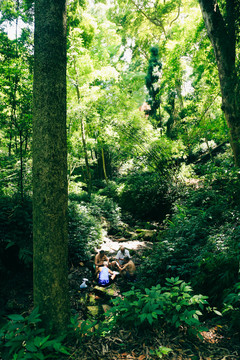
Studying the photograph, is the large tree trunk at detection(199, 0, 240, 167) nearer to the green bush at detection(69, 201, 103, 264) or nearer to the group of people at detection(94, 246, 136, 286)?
the group of people at detection(94, 246, 136, 286)

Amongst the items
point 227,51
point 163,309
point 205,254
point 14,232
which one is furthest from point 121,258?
point 227,51

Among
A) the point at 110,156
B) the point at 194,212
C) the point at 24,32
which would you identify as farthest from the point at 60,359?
the point at 110,156

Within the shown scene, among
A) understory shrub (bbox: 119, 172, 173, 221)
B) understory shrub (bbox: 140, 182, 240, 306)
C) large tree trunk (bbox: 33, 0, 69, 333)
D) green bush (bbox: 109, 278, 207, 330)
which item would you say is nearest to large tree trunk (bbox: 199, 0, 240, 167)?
understory shrub (bbox: 140, 182, 240, 306)

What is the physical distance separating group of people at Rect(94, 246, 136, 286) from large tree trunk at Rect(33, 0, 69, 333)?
126 inches

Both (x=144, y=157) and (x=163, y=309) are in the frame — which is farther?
(x=144, y=157)

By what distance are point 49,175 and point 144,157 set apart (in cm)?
927

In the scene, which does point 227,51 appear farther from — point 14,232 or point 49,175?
point 14,232

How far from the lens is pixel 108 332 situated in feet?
7.04

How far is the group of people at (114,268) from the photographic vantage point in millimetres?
5160

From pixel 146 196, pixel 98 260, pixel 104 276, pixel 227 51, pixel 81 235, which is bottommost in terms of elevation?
pixel 104 276

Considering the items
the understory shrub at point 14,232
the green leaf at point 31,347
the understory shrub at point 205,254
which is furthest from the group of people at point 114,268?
the green leaf at point 31,347

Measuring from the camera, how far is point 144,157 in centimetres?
1102

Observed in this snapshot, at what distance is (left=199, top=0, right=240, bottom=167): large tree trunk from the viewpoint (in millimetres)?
4746

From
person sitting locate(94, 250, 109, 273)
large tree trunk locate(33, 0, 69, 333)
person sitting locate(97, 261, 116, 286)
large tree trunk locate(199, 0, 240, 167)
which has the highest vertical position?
large tree trunk locate(199, 0, 240, 167)
